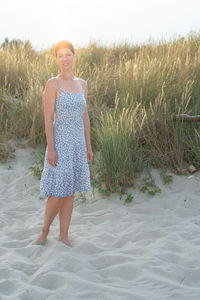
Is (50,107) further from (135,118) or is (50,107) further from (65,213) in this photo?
(135,118)

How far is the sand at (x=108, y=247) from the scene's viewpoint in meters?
2.71

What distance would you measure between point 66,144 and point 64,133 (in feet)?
0.30

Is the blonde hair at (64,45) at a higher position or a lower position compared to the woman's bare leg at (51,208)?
higher

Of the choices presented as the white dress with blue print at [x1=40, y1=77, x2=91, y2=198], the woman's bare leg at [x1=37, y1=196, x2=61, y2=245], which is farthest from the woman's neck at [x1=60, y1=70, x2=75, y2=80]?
the woman's bare leg at [x1=37, y1=196, x2=61, y2=245]

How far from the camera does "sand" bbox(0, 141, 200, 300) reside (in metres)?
2.71

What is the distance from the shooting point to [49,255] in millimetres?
3244

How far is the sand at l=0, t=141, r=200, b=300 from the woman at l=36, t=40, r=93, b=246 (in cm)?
54

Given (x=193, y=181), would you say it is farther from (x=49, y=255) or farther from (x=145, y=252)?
(x=49, y=255)

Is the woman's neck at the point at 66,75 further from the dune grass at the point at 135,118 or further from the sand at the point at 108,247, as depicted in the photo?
the sand at the point at 108,247

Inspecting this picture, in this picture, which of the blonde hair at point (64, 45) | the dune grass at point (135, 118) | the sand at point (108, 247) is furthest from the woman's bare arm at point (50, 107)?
the dune grass at point (135, 118)

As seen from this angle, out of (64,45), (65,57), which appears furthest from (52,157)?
(64,45)

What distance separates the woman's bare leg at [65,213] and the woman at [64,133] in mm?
83

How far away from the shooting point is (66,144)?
3.18 m

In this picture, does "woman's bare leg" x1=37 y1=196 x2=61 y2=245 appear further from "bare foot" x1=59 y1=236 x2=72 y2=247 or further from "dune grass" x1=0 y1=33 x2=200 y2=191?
"dune grass" x1=0 y1=33 x2=200 y2=191
